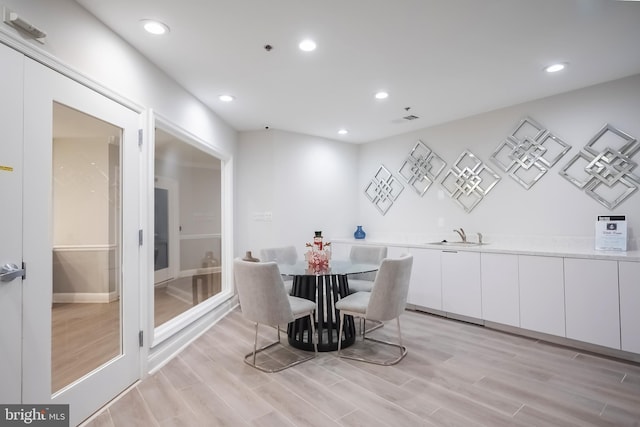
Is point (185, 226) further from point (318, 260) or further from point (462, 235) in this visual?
point (462, 235)

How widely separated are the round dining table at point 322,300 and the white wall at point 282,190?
1.65m

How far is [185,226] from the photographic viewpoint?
15.0ft

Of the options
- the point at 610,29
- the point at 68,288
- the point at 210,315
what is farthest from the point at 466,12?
the point at 210,315

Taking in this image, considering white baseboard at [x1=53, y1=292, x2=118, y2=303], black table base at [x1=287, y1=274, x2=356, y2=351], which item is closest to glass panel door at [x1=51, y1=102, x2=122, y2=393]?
white baseboard at [x1=53, y1=292, x2=118, y2=303]

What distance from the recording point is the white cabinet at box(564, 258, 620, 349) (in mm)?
2885

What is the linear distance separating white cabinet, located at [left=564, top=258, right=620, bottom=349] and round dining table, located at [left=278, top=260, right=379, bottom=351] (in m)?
1.83

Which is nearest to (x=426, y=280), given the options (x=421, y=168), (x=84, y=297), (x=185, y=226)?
(x=421, y=168)

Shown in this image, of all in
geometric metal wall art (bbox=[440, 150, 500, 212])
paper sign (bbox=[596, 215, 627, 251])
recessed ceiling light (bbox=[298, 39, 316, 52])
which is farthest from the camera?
geometric metal wall art (bbox=[440, 150, 500, 212])

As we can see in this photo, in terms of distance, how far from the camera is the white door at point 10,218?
161cm

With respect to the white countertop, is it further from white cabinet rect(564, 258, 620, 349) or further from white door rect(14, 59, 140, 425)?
white door rect(14, 59, 140, 425)

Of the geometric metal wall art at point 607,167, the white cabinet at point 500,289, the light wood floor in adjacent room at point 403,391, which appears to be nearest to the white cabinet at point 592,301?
the light wood floor in adjacent room at point 403,391

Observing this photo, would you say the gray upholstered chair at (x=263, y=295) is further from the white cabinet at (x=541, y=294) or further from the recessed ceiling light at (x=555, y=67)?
the recessed ceiling light at (x=555, y=67)

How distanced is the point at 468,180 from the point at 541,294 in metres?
1.70

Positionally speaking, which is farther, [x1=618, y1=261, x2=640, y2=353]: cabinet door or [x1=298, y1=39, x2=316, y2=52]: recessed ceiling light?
[x1=618, y1=261, x2=640, y2=353]: cabinet door
